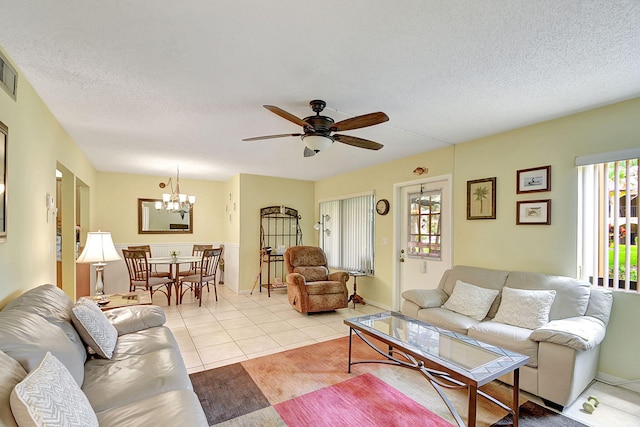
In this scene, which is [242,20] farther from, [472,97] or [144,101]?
[472,97]

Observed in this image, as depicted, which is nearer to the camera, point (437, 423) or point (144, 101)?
point (437, 423)

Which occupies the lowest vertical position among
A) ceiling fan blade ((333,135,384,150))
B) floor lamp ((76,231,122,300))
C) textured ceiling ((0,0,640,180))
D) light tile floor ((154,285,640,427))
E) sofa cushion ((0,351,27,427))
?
light tile floor ((154,285,640,427))

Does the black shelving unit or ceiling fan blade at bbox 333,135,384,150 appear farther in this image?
the black shelving unit

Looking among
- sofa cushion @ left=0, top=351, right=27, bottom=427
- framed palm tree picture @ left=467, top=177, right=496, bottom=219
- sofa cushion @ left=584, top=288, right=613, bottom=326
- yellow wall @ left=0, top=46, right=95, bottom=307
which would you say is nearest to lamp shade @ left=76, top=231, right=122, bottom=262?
yellow wall @ left=0, top=46, right=95, bottom=307

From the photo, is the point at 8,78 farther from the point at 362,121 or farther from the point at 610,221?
the point at 610,221

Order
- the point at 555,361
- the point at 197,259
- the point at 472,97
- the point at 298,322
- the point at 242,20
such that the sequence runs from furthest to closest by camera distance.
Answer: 1. the point at 197,259
2. the point at 298,322
3. the point at 472,97
4. the point at 555,361
5. the point at 242,20

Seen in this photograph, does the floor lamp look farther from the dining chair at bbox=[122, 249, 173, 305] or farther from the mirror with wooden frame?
the mirror with wooden frame

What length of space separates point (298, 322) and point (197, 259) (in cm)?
232

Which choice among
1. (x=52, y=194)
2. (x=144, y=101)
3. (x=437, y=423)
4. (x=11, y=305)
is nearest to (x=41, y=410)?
(x=11, y=305)

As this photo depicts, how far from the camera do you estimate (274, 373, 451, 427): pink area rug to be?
6.63 ft

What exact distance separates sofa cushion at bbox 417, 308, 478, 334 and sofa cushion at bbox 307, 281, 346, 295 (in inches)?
63.9

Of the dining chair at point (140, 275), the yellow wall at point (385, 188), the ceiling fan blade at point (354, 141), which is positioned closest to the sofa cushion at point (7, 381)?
the ceiling fan blade at point (354, 141)

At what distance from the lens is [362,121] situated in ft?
7.47

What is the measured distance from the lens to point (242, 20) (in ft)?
5.09
